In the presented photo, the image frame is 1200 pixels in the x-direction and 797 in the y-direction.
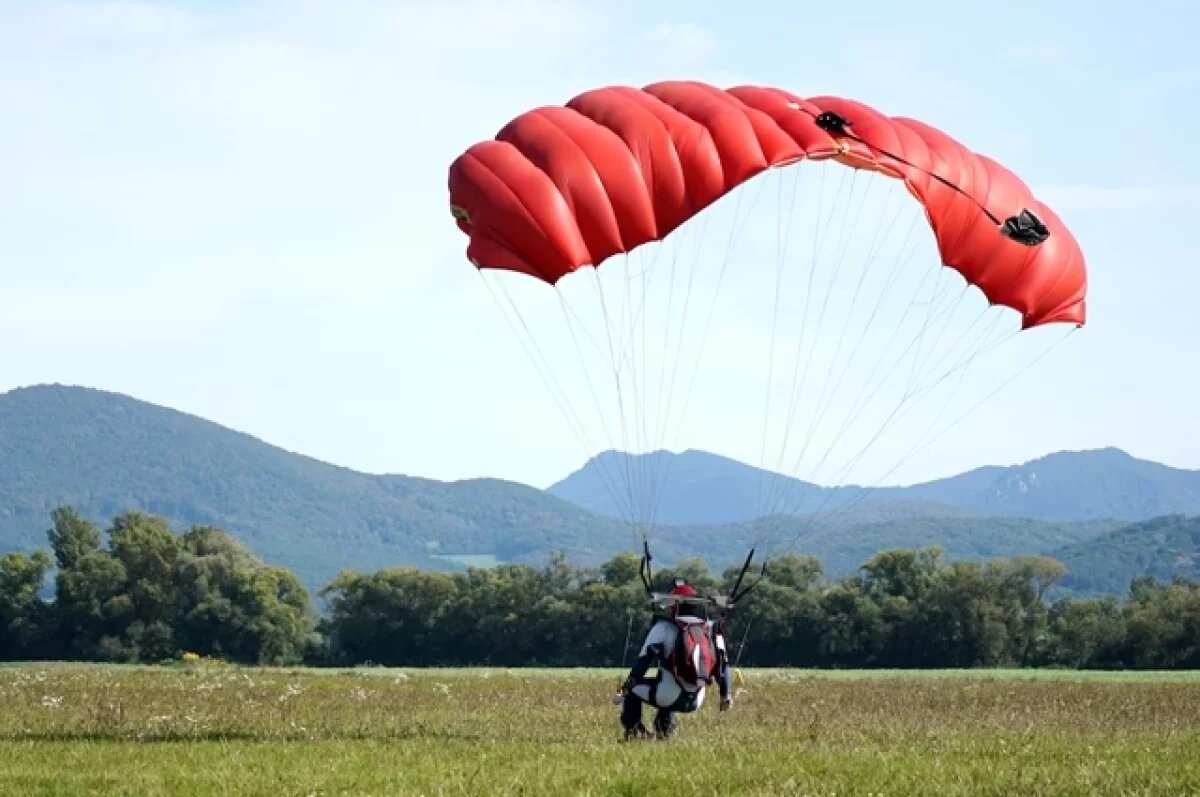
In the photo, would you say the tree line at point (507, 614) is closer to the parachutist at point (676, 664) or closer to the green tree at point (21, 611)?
the green tree at point (21, 611)

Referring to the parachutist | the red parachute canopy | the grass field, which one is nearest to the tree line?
the grass field

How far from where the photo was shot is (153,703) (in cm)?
2430

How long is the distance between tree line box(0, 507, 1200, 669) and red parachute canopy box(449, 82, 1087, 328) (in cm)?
4805

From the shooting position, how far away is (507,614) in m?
75.1

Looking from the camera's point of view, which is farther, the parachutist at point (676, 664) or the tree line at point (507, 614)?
the tree line at point (507, 614)

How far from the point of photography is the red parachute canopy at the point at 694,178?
19.2 m

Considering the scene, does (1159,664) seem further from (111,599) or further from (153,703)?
(153,703)

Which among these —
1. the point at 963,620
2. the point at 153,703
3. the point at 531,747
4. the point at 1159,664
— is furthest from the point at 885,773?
the point at 963,620

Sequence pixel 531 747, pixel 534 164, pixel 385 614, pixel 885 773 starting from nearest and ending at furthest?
pixel 885 773
pixel 531 747
pixel 534 164
pixel 385 614

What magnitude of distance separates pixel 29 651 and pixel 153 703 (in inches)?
2065

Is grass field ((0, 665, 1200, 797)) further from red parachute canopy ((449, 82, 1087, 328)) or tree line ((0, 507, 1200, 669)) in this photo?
tree line ((0, 507, 1200, 669))

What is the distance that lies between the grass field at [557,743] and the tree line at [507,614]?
38.7 m

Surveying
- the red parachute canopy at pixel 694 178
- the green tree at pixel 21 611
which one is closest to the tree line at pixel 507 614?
the green tree at pixel 21 611

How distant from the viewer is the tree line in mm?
70125
